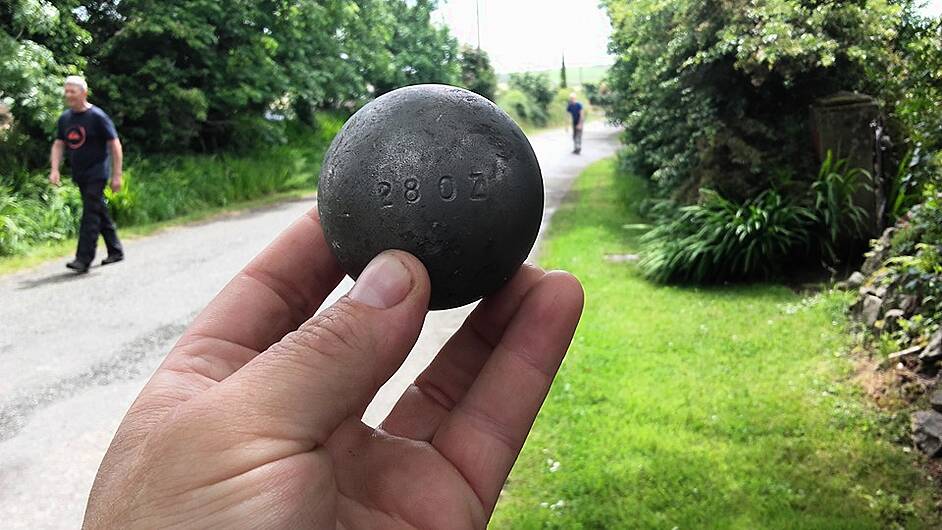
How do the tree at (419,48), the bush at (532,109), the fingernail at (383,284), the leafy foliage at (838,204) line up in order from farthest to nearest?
1. the bush at (532,109)
2. the tree at (419,48)
3. the leafy foliage at (838,204)
4. the fingernail at (383,284)

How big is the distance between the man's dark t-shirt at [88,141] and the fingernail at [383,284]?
8.12 metres

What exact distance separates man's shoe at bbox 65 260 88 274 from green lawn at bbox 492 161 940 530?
600 cm

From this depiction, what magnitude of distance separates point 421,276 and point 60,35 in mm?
12964

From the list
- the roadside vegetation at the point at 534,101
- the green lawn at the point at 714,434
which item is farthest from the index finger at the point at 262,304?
the roadside vegetation at the point at 534,101

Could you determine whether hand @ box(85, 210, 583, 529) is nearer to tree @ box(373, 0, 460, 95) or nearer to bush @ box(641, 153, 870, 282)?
bush @ box(641, 153, 870, 282)

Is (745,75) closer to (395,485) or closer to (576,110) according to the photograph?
(395,485)

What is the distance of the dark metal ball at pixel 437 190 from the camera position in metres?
2.21

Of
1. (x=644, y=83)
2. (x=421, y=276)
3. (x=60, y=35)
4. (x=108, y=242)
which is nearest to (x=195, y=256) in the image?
(x=108, y=242)

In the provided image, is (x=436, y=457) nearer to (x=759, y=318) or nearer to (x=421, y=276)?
(x=421, y=276)

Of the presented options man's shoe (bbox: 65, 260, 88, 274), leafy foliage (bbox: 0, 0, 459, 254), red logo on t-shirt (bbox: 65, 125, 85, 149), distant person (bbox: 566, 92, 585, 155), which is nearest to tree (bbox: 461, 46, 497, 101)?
distant person (bbox: 566, 92, 585, 155)

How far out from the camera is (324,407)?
1.80 m

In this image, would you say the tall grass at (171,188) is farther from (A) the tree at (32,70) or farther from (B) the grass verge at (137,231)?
(A) the tree at (32,70)

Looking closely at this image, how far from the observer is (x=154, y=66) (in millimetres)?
14305

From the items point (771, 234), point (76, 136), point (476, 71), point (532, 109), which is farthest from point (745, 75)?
point (532, 109)
